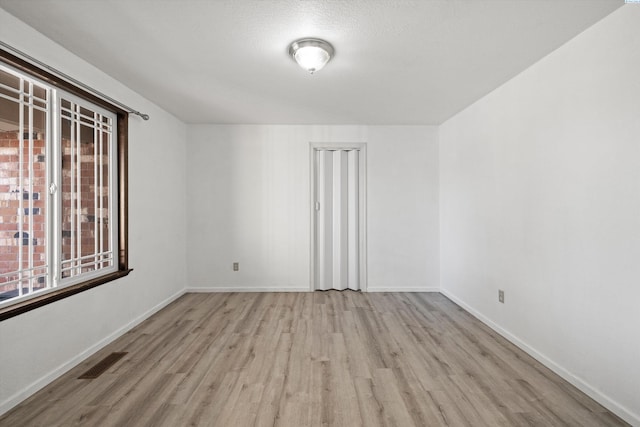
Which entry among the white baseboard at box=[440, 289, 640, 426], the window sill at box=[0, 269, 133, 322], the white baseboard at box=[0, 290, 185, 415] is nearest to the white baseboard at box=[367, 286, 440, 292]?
the white baseboard at box=[440, 289, 640, 426]

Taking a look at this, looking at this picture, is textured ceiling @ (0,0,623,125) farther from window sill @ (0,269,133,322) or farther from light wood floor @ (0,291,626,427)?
light wood floor @ (0,291,626,427)

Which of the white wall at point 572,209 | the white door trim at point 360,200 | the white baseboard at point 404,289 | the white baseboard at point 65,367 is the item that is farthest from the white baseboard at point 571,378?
the white baseboard at point 65,367

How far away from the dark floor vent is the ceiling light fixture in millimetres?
2748

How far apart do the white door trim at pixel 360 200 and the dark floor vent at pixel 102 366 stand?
2.42 m

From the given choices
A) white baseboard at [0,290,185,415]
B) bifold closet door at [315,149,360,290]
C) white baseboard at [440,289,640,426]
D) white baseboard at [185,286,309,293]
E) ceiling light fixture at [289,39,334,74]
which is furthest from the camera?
bifold closet door at [315,149,360,290]

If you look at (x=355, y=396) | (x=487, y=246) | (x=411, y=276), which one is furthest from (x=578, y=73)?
(x=411, y=276)

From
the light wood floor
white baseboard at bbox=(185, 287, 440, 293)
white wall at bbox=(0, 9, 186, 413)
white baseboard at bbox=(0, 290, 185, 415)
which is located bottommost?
the light wood floor

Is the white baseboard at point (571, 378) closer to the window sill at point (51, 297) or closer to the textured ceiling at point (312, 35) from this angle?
the textured ceiling at point (312, 35)

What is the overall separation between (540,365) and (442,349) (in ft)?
2.31

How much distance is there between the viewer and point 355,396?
6.29ft

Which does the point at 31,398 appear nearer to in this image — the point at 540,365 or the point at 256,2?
the point at 256,2

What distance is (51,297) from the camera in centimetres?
205

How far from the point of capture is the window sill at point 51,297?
178 centimetres

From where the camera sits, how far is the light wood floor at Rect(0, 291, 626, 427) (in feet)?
5.68
